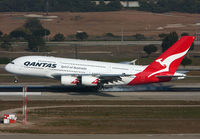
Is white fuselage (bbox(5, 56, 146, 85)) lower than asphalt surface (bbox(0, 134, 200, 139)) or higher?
higher

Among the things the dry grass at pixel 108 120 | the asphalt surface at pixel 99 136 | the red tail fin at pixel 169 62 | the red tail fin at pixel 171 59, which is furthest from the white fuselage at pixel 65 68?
Result: the asphalt surface at pixel 99 136

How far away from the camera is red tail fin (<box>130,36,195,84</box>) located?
Result: 5659cm

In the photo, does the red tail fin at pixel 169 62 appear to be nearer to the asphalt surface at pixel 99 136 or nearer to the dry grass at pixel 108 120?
the dry grass at pixel 108 120

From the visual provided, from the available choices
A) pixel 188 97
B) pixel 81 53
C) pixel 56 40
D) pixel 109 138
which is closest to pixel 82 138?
pixel 109 138

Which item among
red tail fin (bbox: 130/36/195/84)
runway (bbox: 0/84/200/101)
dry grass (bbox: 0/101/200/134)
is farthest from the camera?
red tail fin (bbox: 130/36/195/84)

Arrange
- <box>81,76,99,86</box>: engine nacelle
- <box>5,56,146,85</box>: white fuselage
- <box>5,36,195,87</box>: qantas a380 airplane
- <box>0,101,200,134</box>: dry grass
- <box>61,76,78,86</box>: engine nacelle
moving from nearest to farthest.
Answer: <box>0,101,200,134</box>: dry grass < <box>81,76,99,86</box>: engine nacelle < <box>61,76,78,86</box>: engine nacelle < <box>5,36,195,87</box>: qantas a380 airplane < <box>5,56,146,85</box>: white fuselage

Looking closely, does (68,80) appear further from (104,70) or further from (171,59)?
(171,59)

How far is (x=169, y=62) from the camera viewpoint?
188 feet

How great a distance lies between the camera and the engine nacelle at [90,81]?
55.8 meters

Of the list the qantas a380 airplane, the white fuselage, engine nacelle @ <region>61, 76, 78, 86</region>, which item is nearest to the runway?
engine nacelle @ <region>61, 76, 78, 86</region>

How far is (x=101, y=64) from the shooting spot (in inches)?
2333

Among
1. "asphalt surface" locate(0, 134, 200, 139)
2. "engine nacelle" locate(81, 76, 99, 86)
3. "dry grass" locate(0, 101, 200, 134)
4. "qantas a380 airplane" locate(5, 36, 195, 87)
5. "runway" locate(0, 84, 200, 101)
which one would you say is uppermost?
"qantas a380 airplane" locate(5, 36, 195, 87)

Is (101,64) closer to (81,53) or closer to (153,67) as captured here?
(153,67)

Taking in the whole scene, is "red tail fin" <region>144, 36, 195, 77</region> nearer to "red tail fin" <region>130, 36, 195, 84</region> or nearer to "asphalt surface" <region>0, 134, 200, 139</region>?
"red tail fin" <region>130, 36, 195, 84</region>
